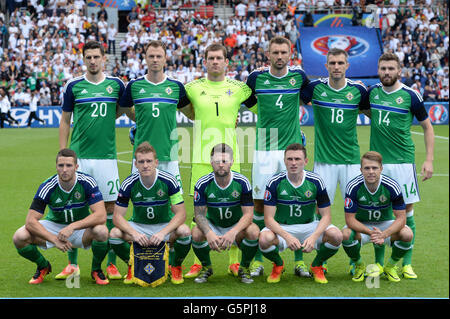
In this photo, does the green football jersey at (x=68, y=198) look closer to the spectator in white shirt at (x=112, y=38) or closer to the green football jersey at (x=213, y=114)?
the green football jersey at (x=213, y=114)

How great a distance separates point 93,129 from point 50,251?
5.34ft

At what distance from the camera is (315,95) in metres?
6.34

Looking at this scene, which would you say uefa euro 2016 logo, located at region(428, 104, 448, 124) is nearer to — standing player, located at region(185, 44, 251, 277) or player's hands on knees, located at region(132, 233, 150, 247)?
standing player, located at region(185, 44, 251, 277)

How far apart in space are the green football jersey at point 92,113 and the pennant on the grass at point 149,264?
3.85 ft

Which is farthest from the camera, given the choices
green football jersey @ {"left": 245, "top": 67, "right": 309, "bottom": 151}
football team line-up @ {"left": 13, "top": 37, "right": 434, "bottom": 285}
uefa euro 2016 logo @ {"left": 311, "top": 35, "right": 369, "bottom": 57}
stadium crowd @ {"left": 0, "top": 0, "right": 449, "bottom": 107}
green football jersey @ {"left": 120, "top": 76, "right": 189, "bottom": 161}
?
uefa euro 2016 logo @ {"left": 311, "top": 35, "right": 369, "bottom": 57}

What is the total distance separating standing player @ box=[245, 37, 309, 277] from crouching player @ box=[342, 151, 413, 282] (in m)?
0.89

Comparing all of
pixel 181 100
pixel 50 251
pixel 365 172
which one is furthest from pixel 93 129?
pixel 365 172

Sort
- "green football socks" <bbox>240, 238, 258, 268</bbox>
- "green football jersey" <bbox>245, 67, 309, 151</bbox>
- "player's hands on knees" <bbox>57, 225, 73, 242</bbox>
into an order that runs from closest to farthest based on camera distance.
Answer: "player's hands on knees" <bbox>57, 225, 73, 242</bbox> < "green football socks" <bbox>240, 238, 258, 268</bbox> < "green football jersey" <bbox>245, 67, 309, 151</bbox>

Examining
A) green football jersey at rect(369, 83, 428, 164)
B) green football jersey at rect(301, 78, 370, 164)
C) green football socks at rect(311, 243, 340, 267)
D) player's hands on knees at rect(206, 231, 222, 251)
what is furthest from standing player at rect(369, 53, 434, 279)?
player's hands on knees at rect(206, 231, 222, 251)

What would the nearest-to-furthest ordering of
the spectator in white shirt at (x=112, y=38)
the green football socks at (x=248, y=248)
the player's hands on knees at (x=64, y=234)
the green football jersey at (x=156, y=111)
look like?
the player's hands on knees at (x=64, y=234)
the green football socks at (x=248, y=248)
the green football jersey at (x=156, y=111)
the spectator in white shirt at (x=112, y=38)

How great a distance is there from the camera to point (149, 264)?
18.5 ft

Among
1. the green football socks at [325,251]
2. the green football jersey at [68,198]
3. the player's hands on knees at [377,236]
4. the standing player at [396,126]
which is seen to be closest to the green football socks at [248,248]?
the green football socks at [325,251]

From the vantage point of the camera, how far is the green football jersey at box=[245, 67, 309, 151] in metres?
6.33

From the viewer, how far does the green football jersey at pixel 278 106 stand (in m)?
6.33
